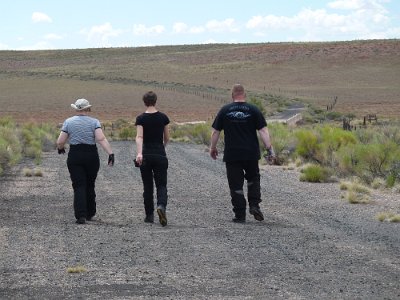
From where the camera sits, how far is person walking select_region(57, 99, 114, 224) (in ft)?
42.7

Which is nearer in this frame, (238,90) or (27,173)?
(238,90)

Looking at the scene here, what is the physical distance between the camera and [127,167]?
25328 millimetres

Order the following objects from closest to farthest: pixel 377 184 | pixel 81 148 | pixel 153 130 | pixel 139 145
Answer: pixel 139 145 → pixel 153 130 → pixel 81 148 → pixel 377 184

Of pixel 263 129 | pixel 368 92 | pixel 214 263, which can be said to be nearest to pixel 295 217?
pixel 263 129

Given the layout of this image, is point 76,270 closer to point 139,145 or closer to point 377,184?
point 139,145

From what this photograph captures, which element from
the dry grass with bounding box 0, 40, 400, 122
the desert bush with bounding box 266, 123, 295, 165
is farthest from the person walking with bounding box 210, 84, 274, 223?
the dry grass with bounding box 0, 40, 400, 122

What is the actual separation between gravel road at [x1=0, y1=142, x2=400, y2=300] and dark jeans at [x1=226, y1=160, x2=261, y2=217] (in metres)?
0.29

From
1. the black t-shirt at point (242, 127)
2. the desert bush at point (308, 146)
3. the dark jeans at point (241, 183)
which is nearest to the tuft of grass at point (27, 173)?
the desert bush at point (308, 146)

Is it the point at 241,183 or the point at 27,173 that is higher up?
the point at 241,183

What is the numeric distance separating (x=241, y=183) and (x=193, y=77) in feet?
376

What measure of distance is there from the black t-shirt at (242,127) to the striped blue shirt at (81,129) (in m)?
1.79

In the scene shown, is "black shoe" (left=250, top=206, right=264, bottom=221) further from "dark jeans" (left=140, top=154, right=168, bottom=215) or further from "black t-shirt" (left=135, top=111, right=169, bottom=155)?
"black t-shirt" (left=135, top=111, right=169, bottom=155)

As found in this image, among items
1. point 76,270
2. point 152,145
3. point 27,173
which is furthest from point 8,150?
point 76,270

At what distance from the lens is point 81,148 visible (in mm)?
13078
